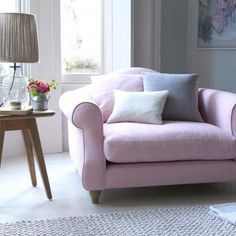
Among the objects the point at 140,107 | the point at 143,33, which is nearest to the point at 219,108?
the point at 140,107

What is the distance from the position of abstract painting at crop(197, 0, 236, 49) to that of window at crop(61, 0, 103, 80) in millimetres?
999

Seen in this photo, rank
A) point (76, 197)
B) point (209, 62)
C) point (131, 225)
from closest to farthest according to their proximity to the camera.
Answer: point (131, 225), point (76, 197), point (209, 62)

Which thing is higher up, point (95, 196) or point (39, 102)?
point (39, 102)

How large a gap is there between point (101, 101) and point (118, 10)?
1.30 meters

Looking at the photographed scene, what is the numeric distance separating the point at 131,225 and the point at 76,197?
1.93 feet

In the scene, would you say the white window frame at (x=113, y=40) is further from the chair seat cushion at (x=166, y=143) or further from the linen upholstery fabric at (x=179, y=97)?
the chair seat cushion at (x=166, y=143)

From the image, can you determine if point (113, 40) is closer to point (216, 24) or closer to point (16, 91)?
point (216, 24)

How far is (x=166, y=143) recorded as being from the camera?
9.05ft

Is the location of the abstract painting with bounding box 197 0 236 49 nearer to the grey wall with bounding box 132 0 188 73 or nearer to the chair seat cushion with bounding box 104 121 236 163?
the grey wall with bounding box 132 0 188 73

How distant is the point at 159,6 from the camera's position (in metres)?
4.33

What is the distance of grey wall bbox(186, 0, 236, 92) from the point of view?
4203mm

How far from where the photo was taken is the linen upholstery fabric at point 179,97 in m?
3.20

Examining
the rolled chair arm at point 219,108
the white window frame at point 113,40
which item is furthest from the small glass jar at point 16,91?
the white window frame at point 113,40

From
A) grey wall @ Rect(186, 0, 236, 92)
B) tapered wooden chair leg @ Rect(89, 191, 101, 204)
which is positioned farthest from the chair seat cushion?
grey wall @ Rect(186, 0, 236, 92)
